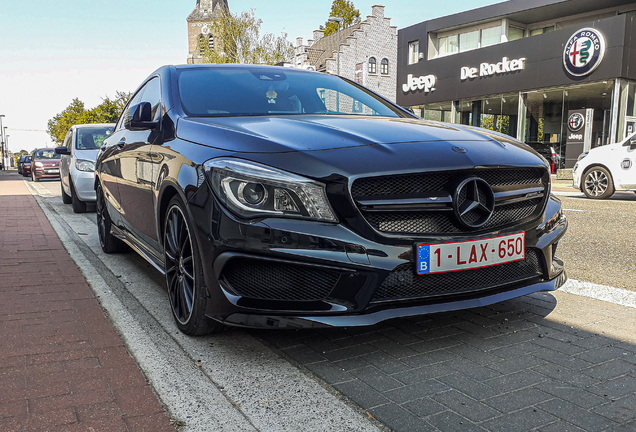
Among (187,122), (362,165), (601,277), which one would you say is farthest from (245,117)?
(601,277)

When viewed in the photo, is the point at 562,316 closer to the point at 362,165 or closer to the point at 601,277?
the point at 601,277

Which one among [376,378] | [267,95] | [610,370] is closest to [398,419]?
[376,378]

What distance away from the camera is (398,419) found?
2.13m

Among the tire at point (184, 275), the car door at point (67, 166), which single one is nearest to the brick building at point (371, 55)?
the car door at point (67, 166)

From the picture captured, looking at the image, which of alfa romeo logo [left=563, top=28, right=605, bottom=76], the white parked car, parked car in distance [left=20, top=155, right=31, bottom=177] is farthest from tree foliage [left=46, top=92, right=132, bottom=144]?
the white parked car

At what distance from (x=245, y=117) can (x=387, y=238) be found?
133 centimetres

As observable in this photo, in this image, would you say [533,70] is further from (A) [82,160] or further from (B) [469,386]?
(B) [469,386]

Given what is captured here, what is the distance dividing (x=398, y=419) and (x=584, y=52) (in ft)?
75.5

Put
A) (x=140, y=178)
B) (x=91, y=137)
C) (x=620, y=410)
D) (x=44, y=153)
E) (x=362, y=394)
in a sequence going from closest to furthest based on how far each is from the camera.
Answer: (x=620, y=410) < (x=362, y=394) < (x=140, y=178) < (x=91, y=137) < (x=44, y=153)

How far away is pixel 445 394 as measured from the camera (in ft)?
7.70

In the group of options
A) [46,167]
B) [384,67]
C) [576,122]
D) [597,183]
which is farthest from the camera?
[384,67]

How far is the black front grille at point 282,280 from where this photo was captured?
8.30 ft

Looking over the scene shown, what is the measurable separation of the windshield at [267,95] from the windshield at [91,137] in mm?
7138

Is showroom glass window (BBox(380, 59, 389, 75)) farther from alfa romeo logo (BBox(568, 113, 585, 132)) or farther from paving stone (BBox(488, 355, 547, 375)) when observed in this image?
paving stone (BBox(488, 355, 547, 375))
